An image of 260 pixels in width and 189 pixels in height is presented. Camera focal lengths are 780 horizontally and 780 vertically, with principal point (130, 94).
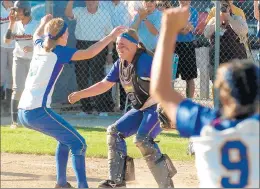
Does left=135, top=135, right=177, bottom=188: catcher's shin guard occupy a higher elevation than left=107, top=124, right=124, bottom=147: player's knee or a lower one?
lower

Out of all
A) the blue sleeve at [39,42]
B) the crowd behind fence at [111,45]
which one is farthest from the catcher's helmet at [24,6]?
the blue sleeve at [39,42]

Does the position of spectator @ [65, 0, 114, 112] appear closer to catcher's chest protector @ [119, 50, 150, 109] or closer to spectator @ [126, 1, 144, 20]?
spectator @ [126, 1, 144, 20]

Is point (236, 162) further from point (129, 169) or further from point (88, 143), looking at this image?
point (88, 143)

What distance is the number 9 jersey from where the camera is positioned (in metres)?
3.74

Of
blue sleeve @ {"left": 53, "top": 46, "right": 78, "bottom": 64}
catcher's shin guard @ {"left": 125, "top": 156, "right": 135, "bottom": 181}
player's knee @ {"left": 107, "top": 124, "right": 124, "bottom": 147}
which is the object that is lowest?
catcher's shin guard @ {"left": 125, "top": 156, "right": 135, "bottom": 181}

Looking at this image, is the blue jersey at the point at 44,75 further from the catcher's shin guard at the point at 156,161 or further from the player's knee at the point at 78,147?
the catcher's shin guard at the point at 156,161

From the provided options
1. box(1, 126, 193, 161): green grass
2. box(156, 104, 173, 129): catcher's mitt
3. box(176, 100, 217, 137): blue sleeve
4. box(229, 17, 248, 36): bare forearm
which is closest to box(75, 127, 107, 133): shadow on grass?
box(1, 126, 193, 161): green grass

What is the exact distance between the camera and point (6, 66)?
13.1 metres

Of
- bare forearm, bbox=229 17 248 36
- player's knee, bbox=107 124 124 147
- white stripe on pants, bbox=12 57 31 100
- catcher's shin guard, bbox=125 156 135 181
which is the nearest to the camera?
player's knee, bbox=107 124 124 147

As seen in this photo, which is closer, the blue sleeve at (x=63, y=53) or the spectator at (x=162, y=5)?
the blue sleeve at (x=63, y=53)

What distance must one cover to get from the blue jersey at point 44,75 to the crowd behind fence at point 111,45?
408cm

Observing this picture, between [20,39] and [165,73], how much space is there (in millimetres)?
8188

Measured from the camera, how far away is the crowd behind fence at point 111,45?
38.5 feet

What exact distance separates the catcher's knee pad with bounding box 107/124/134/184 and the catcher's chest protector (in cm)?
36
